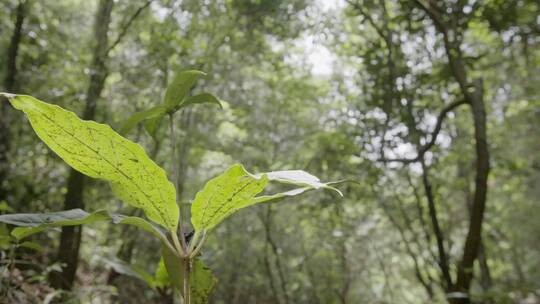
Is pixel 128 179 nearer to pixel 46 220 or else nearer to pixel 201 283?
pixel 46 220

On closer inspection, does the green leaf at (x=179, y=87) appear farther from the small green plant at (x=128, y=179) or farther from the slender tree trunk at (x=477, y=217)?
the slender tree trunk at (x=477, y=217)

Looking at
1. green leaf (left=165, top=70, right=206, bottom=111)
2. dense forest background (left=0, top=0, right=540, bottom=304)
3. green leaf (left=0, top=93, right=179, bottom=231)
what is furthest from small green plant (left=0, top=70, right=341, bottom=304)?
dense forest background (left=0, top=0, right=540, bottom=304)

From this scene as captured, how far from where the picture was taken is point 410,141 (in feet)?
12.7

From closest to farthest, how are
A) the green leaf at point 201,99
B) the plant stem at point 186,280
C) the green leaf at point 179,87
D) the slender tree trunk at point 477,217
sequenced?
the plant stem at point 186,280 → the green leaf at point 179,87 → the green leaf at point 201,99 → the slender tree trunk at point 477,217

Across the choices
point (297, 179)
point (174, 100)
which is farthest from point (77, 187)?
point (297, 179)

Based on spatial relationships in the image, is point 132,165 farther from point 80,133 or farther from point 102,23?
point 102,23

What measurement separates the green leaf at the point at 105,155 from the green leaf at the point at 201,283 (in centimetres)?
41

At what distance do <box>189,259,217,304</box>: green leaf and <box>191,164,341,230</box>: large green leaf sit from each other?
1.27 ft

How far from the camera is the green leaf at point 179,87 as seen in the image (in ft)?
3.44

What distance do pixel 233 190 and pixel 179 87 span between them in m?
0.39

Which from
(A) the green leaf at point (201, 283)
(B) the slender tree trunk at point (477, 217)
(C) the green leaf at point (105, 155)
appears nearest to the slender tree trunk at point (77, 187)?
(A) the green leaf at point (201, 283)

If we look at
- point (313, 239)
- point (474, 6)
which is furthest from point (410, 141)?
point (313, 239)

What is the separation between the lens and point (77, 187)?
287 centimetres

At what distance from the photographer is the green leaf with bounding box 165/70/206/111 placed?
105 centimetres
